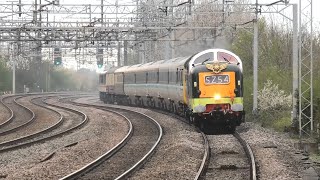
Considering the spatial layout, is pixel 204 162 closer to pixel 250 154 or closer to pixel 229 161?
pixel 229 161

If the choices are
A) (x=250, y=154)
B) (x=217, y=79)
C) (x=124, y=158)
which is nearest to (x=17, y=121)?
(x=217, y=79)

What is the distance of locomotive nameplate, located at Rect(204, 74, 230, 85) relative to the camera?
2153cm

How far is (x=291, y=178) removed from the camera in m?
12.4

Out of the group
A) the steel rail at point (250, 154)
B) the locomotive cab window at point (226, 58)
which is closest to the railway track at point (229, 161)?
the steel rail at point (250, 154)

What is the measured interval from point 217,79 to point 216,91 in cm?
41

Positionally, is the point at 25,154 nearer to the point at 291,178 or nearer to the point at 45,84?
the point at 291,178

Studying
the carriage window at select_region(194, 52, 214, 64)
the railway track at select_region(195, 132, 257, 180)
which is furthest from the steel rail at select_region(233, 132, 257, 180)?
the carriage window at select_region(194, 52, 214, 64)

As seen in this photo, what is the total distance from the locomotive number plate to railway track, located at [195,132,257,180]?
7.49 feet

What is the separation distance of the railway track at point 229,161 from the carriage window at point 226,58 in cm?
311

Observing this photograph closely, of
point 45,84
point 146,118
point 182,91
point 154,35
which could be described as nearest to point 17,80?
point 45,84

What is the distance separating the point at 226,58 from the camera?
72.0 ft

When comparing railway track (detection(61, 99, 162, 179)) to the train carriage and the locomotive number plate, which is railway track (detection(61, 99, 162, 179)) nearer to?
the train carriage

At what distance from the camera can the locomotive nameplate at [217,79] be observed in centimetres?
2153

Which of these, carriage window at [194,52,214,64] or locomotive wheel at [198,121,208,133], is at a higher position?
carriage window at [194,52,214,64]
